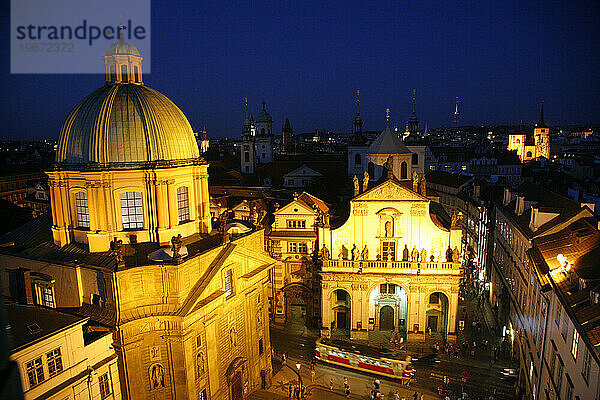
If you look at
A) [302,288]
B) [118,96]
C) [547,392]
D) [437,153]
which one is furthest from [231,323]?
[437,153]

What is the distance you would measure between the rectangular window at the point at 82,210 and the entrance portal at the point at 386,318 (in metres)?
29.2

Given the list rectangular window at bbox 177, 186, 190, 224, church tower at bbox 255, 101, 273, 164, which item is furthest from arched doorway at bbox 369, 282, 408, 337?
church tower at bbox 255, 101, 273, 164

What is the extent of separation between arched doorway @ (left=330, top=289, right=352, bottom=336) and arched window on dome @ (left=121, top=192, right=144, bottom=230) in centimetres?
2240

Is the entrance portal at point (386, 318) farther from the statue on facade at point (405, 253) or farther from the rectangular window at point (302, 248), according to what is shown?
the rectangular window at point (302, 248)

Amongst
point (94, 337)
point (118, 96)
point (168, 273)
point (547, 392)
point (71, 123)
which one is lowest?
point (547, 392)

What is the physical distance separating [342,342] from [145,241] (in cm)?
1916

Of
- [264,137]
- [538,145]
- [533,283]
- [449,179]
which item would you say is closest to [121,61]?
[533,283]

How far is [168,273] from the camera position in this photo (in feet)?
87.9

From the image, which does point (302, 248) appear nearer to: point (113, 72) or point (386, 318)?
point (386, 318)

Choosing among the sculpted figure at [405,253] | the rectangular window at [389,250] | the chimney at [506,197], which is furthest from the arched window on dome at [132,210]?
the chimney at [506,197]

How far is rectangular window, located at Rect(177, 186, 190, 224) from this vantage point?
106ft

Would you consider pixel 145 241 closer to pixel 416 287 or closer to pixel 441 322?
pixel 416 287

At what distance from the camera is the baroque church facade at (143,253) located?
26359 millimetres

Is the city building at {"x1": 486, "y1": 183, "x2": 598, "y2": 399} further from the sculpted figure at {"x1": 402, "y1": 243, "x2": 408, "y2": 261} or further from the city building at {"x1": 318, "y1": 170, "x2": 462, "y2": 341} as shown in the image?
the sculpted figure at {"x1": 402, "y1": 243, "x2": 408, "y2": 261}
